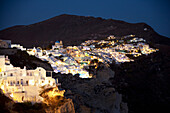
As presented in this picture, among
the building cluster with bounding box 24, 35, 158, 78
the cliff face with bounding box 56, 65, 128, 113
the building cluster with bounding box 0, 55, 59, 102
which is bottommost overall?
the cliff face with bounding box 56, 65, 128, 113

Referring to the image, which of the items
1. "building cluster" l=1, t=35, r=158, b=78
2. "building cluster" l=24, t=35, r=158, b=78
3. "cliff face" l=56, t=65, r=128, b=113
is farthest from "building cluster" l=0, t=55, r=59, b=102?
"building cluster" l=24, t=35, r=158, b=78

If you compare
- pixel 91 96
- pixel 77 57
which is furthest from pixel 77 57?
pixel 91 96

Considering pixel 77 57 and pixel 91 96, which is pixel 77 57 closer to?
pixel 77 57

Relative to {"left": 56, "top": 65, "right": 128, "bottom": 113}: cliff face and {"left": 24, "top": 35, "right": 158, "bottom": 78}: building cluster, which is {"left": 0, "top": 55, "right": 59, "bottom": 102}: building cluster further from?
{"left": 24, "top": 35, "right": 158, "bottom": 78}: building cluster

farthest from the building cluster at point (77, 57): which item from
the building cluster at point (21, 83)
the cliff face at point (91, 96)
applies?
the building cluster at point (21, 83)

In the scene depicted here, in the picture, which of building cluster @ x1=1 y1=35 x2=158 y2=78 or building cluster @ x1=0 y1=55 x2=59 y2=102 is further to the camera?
building cluster @ x1=1 y1=35 x2=158 y2=78

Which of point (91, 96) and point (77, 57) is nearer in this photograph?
point (91, 96)

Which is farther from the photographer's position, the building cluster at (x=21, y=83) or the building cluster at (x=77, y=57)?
the building cluster at (x=77, y=57)

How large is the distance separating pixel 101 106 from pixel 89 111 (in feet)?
19.1

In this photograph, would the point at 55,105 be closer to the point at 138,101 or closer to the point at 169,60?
the point at 138,101

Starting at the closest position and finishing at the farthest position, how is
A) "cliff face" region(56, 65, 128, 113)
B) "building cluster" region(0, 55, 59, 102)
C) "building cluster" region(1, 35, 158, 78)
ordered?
"building cluster" region(0, 55, 59, 102) → "cliff face" region(56, 65, 128, 113) → "building cluster" region(1, 35, 158, 78)

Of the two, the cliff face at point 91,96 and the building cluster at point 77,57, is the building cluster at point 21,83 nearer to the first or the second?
the cliff face at point 91,96

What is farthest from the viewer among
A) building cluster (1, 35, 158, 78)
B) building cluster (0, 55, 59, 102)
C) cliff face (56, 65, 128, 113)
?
building cluster (1, 35, 158, 78)

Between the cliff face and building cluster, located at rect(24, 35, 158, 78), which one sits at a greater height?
building cluster, located at rect(24, 35, 158, 78)
